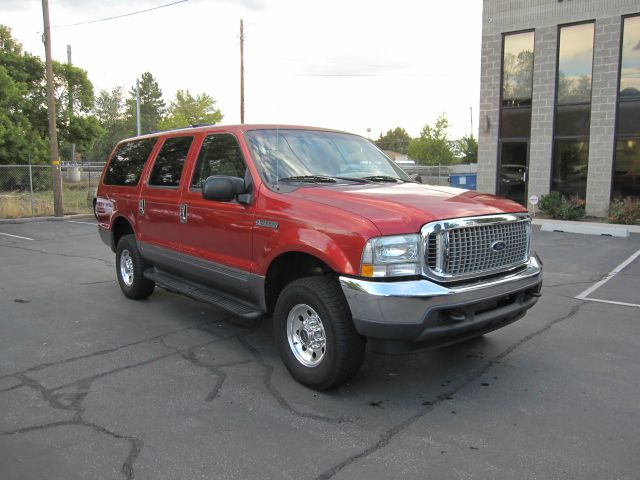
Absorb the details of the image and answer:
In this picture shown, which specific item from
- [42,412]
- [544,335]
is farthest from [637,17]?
[42,412]

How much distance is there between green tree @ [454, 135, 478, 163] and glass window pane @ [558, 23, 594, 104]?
165 ft

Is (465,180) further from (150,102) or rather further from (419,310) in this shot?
(150,102)

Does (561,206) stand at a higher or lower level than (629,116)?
lower

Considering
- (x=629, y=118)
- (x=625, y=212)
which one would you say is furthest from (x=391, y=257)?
(x=629, y=118)

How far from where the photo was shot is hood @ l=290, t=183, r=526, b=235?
3.52m

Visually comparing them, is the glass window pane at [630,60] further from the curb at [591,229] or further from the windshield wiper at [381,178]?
the windshield wiper at [381,178]

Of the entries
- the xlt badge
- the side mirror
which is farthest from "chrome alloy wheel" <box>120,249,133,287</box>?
the xlt badge

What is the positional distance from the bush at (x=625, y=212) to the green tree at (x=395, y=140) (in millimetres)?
103699

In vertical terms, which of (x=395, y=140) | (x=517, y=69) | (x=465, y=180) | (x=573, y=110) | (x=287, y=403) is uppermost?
(x=395, y=140)

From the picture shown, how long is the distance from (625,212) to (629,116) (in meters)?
3.09

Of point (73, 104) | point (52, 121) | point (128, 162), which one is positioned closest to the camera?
point (128, 162)

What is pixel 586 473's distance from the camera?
9.44 feet

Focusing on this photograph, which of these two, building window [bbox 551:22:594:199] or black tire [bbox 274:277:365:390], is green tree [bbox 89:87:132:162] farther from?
black tire [bbox 274:277:365:390]

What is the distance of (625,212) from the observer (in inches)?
595
